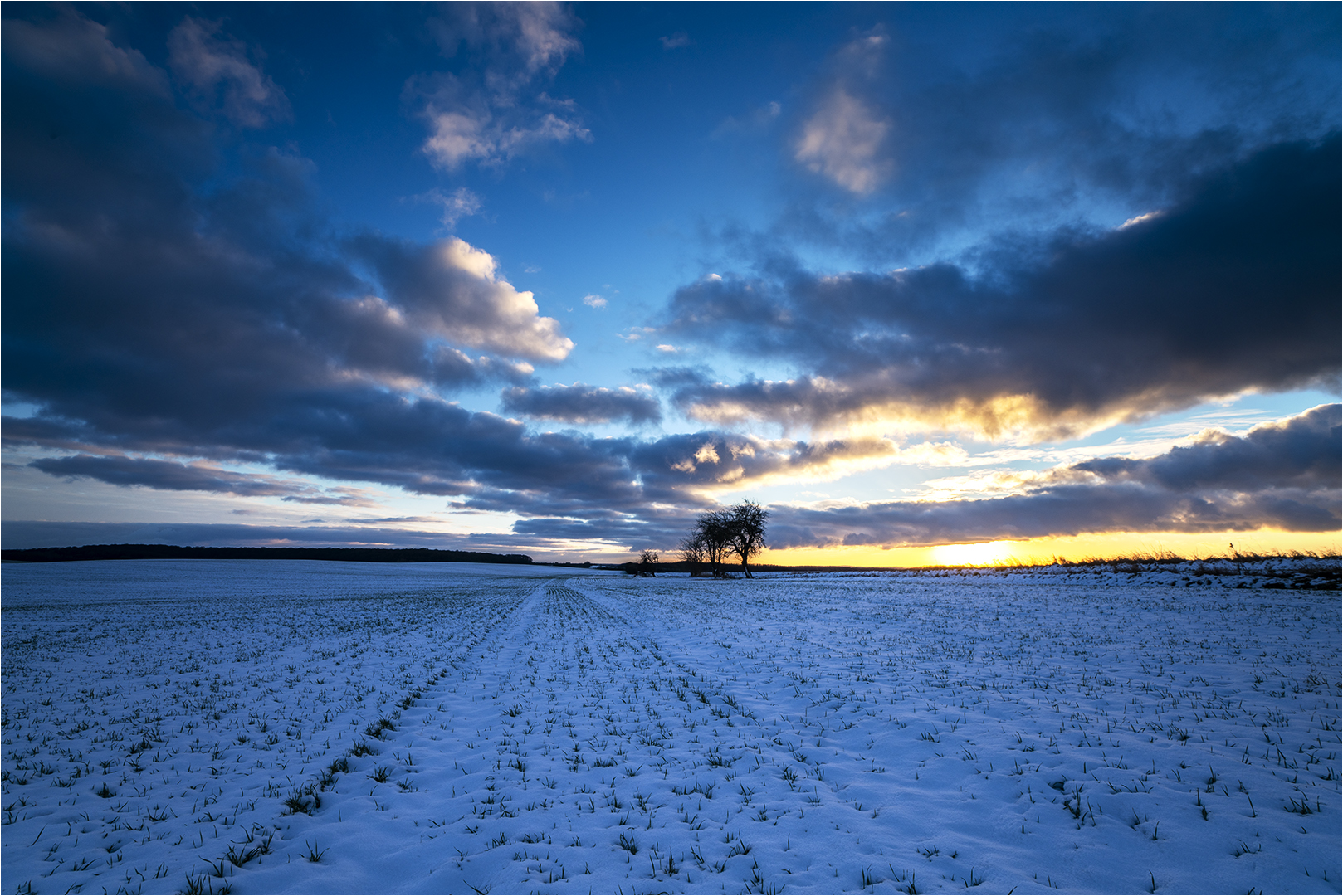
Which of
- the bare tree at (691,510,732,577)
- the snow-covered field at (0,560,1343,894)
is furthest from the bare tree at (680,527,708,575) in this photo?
the snow-covered field at (0,560,1343,894)

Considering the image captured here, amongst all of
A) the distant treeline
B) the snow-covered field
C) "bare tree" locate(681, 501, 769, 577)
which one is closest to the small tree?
"bare tree" locate(681, 501, 769, 577)

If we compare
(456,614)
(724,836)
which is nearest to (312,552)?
(456,614)

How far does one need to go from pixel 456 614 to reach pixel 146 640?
12.7 meters

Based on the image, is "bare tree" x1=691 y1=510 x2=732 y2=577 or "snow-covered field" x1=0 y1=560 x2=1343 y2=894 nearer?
"snow-covered field" x1=0 y1=560 x2=1343 y2=894

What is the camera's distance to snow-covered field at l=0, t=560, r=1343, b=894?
4984 millimetres

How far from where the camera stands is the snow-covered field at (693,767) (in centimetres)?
498

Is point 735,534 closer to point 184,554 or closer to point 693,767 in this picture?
point 693,767

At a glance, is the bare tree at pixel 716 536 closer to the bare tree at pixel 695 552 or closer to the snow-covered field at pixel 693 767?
the bare tree at pixel 695 552

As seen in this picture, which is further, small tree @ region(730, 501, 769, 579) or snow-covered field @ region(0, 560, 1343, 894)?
small tree @ region(730, 501, 769, 579)

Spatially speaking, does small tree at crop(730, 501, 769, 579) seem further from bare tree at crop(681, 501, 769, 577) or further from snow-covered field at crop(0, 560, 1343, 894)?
snow-covered field at crop(0, 560, 1343, 894)

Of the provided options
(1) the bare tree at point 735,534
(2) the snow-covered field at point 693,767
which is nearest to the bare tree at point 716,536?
(1) the bare tree at point 735,534

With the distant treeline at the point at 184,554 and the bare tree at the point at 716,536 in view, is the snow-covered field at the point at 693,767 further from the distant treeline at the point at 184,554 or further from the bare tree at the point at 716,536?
the distant treeline at the point at 184,554

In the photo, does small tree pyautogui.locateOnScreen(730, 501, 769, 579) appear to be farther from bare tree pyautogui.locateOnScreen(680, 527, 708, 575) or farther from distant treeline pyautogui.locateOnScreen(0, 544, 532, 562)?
distant treeline pyautogui.locateOnScreen(0, 544, 532, 562)

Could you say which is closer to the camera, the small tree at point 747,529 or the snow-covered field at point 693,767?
the snow-covered field at point 693,767
